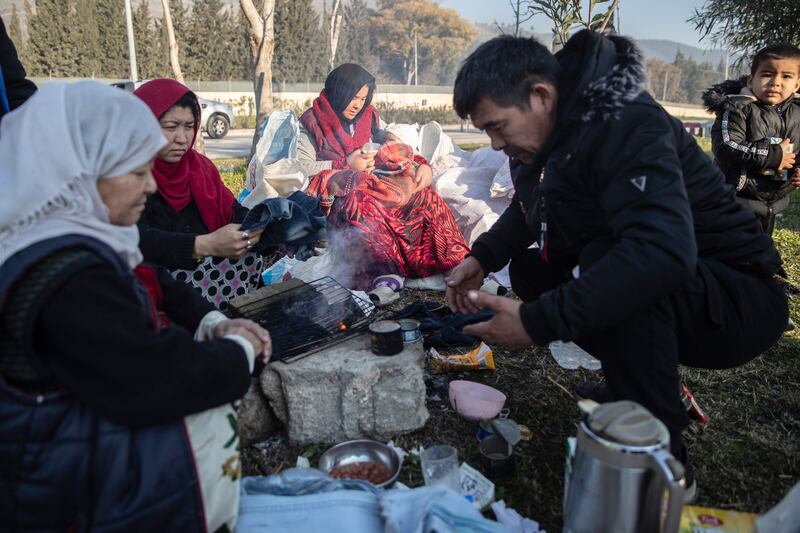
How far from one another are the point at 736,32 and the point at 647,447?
999cm

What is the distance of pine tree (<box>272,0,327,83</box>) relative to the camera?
41375mm

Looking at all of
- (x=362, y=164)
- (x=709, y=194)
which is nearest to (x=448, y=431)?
(x=709, y=194)

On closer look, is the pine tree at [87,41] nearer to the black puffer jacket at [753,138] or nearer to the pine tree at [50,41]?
the pine tree at [50,41]

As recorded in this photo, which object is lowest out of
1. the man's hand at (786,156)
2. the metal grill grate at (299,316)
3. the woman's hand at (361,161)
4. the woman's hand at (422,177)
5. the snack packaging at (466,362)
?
the snack packaging at (466,362)

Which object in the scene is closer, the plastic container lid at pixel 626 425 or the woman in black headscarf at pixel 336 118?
the plastic container lid at pixel 626 425

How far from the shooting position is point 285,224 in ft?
10.6

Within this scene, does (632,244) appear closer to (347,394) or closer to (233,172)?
(347,394)

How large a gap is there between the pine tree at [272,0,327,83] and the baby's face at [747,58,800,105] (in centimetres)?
4081

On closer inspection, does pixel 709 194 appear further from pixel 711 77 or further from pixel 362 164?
pixel 711 77

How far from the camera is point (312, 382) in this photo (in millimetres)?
2457

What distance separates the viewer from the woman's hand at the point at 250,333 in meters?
1.83

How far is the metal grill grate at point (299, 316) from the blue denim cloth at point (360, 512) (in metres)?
0.76

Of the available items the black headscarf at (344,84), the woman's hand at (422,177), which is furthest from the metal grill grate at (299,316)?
the black headscarf at (344,84)

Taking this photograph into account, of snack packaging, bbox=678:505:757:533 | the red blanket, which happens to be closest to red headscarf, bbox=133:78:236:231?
the red blanket
